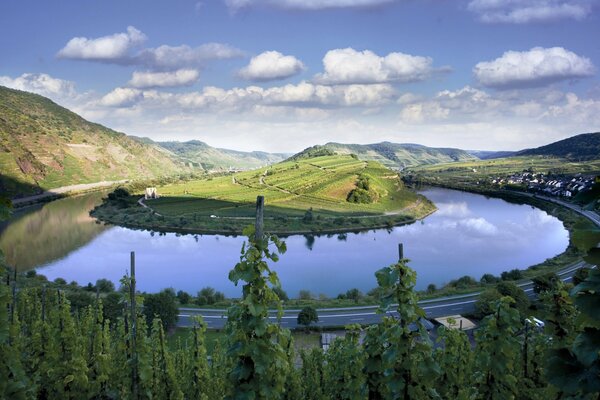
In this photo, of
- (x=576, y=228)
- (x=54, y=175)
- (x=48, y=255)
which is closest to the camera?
(x=576, y=228)

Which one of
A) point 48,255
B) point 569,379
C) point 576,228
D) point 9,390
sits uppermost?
point 576,228

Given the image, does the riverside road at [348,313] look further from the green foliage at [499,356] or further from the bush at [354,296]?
the green foliage at [499,356]

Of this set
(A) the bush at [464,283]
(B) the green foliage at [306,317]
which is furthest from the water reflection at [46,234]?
(A) the bush at [464,283]

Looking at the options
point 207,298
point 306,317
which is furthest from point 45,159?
point 306,317

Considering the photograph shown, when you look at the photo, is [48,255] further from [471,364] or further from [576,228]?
[576,228]

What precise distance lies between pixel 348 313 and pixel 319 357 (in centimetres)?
2191

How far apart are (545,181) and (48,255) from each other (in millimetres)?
127423

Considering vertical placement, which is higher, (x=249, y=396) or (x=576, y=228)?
(x=576, y=228)

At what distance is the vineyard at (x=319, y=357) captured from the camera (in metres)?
5.21

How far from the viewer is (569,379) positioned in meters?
3.48

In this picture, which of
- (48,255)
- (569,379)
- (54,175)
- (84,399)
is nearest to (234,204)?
(48,255)

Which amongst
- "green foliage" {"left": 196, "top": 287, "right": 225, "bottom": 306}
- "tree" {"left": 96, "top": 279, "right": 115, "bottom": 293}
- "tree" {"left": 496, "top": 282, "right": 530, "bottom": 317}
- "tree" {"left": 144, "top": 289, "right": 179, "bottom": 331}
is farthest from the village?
"tree" {"left": 144, "top": 289, "right": 179, "bottom": 331}

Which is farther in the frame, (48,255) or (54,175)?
(54,175)

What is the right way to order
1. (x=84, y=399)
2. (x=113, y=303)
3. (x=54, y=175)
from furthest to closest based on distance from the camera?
(x=54, y=175)
(x=113, y=303)
(x=84, y=399)
